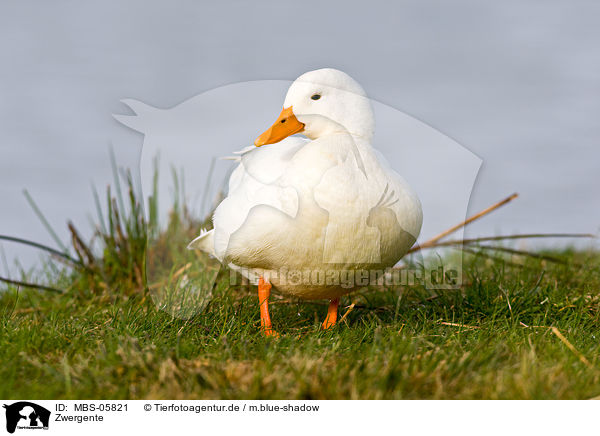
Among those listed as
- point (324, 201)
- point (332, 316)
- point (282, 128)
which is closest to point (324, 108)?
point (282, 128)

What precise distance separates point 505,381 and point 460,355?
1.32 feet

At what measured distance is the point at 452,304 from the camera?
14.1ft

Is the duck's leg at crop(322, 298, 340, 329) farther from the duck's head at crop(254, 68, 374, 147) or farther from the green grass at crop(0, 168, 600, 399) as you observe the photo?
the duck's head at crop(254, 68, 374, 147)

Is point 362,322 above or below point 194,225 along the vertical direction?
below

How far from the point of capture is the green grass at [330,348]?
2.46 meters

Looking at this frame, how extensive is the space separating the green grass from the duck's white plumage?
0.48m

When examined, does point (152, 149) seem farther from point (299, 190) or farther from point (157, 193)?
point (157, 193)
